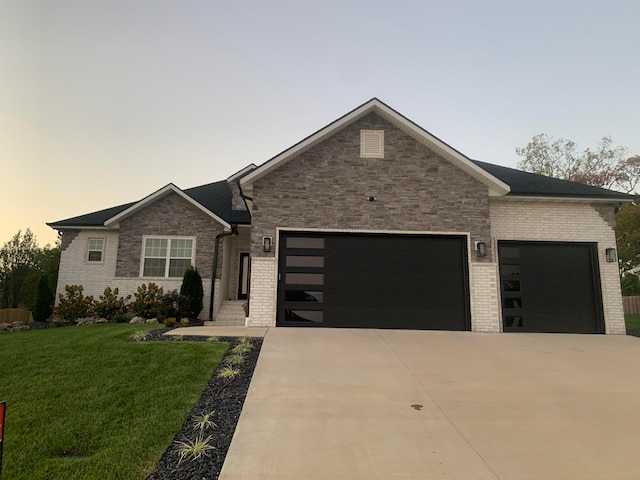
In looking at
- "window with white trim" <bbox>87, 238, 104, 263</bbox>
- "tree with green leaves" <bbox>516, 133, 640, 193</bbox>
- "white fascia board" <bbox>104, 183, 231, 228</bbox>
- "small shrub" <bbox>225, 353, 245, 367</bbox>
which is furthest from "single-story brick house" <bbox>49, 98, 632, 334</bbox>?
"tree with green leaves" <bbox>516, 133, 640, 193</bbox>

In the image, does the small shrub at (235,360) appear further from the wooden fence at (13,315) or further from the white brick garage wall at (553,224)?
the wooden fence at (13,315)

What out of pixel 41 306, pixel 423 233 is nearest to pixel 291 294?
pixel 423 233

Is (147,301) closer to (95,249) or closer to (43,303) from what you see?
(95,249)

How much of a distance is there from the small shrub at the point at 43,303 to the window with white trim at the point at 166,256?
12.1ft

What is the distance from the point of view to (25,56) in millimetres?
11203

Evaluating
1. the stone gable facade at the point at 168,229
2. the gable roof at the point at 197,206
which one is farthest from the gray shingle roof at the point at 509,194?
the stone gable facade at the point at 168,229

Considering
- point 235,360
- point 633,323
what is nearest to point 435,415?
point 235,360

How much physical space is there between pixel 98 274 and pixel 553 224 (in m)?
15.8

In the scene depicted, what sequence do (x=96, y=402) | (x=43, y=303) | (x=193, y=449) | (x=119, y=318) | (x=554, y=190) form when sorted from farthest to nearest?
(x=43, y=303)
(x=119, y=318)
(x=554, y=190)
(x=96, y=402)
(x=193, y=449)

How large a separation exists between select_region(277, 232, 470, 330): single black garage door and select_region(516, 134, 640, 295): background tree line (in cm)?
1623

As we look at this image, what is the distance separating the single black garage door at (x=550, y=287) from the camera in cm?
1039

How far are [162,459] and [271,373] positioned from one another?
7.98 feet

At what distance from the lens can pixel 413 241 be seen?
10312 millimetres

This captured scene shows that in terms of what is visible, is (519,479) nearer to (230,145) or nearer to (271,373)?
(271,373)
